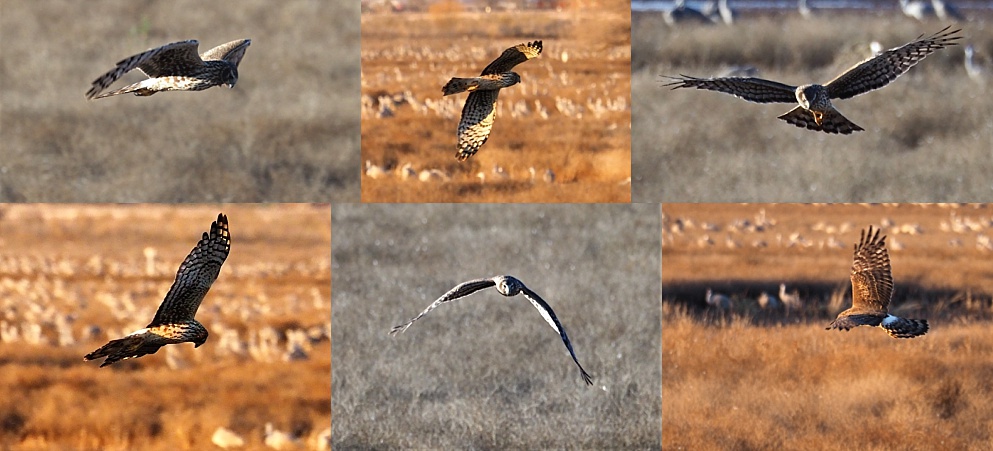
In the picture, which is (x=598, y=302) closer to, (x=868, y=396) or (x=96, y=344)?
(x=868, y=396)

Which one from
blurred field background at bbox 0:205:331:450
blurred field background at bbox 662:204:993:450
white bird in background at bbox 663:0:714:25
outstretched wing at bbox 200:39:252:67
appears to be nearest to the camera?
outstretched wing at bbox 200:39:252:67

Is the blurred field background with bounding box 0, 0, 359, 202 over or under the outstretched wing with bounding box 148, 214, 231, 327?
over

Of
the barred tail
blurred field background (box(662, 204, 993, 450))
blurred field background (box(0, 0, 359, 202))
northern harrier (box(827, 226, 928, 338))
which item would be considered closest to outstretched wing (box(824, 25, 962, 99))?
northern harrier (box(827, 226, 928, 338))

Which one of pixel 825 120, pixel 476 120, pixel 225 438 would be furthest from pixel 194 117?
pixel 825 120

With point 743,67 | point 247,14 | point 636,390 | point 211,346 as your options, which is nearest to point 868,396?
point 636,390

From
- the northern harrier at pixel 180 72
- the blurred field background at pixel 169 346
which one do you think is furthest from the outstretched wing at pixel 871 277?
the blurred field background at pixel 169 346

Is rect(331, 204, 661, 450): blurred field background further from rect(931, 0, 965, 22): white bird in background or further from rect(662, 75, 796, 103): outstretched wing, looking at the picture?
rect(662, 75, 796, 103): outstretched wing

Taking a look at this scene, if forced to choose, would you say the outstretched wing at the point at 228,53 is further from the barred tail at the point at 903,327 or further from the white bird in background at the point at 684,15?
the white bird in background at the point at 684,15

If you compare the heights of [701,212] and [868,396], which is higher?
[701,212]
